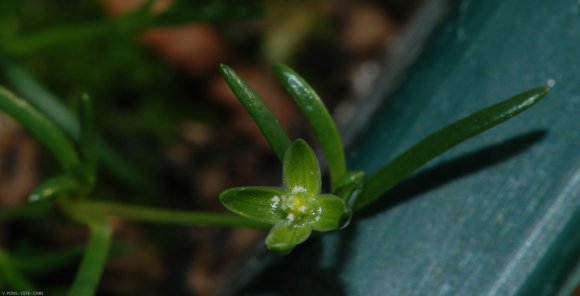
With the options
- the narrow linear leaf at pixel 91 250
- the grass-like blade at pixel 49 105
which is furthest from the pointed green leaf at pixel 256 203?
the grass-like blade at pixel 49 105

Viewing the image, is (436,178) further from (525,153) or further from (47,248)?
(47,248)

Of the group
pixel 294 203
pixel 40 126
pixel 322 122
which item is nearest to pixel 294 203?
pixel 294 203

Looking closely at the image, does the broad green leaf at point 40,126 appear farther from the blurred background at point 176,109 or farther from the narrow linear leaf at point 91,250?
the blurred background at point 176,109

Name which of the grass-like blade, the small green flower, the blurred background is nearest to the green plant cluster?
the small green flower

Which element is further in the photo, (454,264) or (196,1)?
(196,1)

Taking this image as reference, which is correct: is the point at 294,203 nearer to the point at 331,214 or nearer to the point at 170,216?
the point at 331,214

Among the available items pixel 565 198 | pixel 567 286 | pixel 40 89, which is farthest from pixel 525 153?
pixel 40 89
